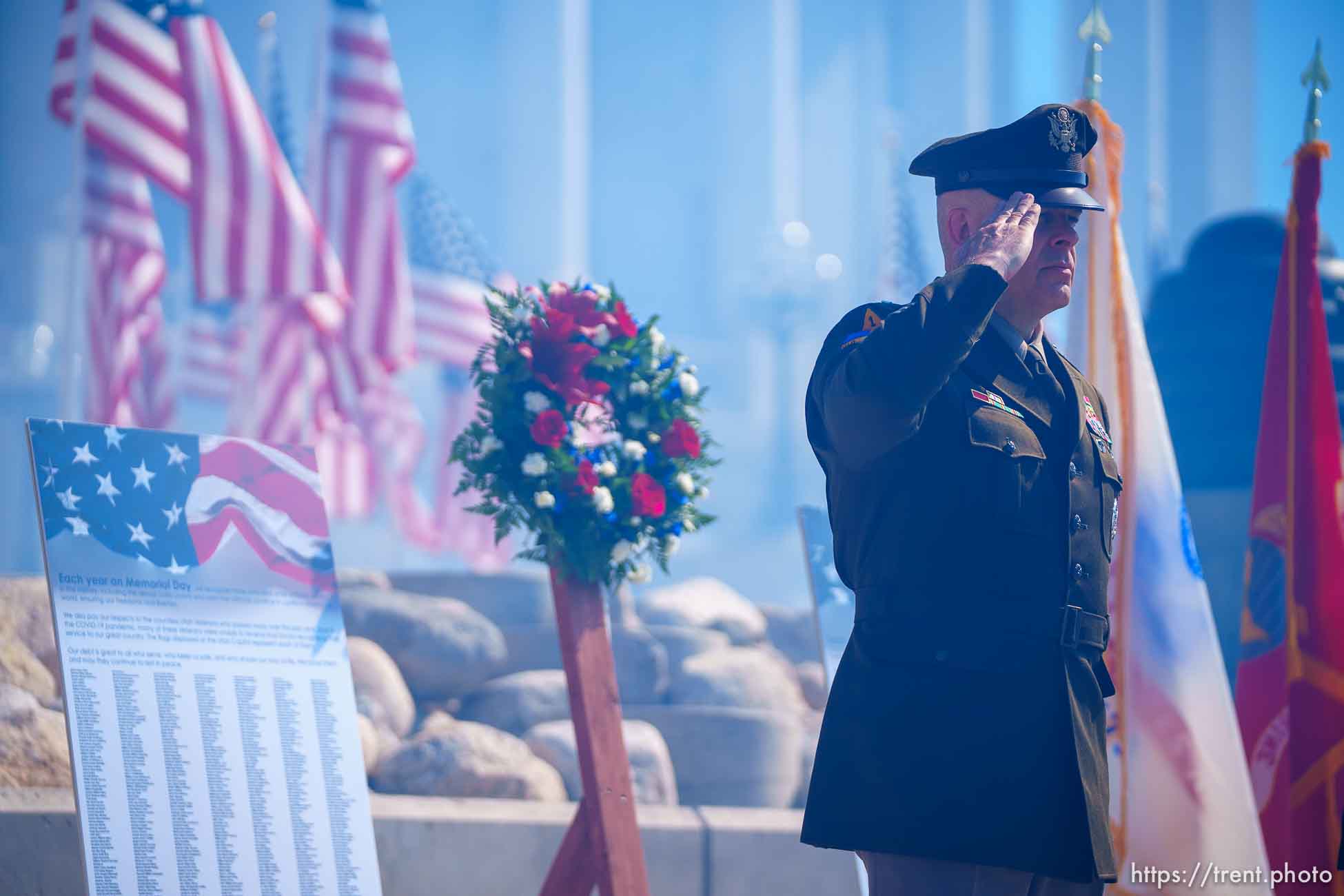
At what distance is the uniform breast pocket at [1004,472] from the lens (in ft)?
6.03

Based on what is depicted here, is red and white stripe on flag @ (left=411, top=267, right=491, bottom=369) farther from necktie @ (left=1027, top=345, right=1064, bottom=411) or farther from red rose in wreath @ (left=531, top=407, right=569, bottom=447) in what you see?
necktie @ (left=1027, top=345, right=1064, bottom=411)

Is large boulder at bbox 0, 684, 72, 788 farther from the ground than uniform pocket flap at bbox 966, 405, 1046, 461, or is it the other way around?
uniform pocket flap at bbox 966, 405, 1046, 461

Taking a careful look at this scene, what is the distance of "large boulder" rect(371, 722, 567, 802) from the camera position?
4695 millimetres

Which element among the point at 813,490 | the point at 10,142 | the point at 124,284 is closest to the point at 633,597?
the point at 124,284

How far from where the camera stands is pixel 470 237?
13406 mm

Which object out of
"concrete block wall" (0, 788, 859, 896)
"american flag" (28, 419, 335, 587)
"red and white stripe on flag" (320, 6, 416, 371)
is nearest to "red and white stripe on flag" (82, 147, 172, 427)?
"red and white stripe on flag" (320, 6, 416, 371)

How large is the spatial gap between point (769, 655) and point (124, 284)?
5.27 m

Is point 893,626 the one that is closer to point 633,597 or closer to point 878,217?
point 633,597

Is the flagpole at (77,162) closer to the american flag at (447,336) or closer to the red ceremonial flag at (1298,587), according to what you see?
the american flag at (447,336)

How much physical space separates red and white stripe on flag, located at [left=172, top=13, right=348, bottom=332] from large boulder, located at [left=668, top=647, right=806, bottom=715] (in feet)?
12.2

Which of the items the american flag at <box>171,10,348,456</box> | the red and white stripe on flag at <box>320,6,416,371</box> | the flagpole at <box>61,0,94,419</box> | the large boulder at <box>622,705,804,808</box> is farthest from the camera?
the red and white stripe on flag at <box>320,6,416,371</box>

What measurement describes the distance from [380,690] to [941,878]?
423 centimetres

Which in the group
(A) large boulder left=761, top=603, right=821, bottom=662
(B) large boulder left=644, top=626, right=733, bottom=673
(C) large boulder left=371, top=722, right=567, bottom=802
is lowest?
(A) large boulder left=761, top=603, right=821, bottom=662

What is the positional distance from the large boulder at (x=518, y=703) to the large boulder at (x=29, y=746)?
2303mm
